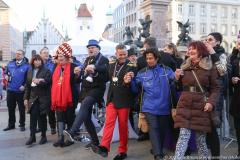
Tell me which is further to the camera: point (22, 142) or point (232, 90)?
point (22, 142)

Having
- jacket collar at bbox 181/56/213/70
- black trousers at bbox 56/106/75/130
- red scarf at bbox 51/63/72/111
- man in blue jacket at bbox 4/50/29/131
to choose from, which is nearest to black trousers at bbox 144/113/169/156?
jacket collar at bbox 181/56/213/70

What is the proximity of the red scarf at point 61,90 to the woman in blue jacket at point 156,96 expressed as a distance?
1.91 m

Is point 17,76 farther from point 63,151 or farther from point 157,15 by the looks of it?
point 157,15

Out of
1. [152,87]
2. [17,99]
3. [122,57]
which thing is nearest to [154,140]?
[152,87]

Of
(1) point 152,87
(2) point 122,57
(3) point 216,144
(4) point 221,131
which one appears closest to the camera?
(3) point 216,144

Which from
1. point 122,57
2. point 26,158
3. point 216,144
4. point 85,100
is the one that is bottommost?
point 26,158

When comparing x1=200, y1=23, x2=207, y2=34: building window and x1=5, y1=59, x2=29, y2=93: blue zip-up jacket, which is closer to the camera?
x1=5, y1=59, x2=29, y2=93: blue zip-up jacket

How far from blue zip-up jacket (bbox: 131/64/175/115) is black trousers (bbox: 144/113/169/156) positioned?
0.09 metres

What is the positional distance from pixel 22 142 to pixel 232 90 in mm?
4490

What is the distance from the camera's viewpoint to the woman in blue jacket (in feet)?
21.2

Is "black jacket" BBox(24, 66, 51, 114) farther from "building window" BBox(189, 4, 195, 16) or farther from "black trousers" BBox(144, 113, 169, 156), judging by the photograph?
"building window" BBox(189, 4, 195, 16)

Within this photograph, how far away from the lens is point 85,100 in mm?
7348

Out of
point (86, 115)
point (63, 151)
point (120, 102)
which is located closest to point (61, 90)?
point (86, 115)

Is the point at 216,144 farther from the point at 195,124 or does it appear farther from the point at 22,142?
the point at 22,142
